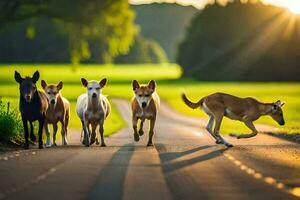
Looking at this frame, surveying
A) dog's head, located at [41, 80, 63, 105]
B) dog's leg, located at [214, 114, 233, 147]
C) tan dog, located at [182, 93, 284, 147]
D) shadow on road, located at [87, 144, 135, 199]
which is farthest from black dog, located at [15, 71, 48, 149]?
dog's leg, located at [214, 114, 233, 147]

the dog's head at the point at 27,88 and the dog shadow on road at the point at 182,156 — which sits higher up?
the dog's head at the point at 27,88

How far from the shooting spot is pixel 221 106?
2233 centimetres

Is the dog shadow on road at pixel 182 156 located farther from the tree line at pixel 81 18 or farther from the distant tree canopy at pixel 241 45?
the distant tree canopy at pixel 241 45

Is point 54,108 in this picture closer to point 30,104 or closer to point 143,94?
point 30,104

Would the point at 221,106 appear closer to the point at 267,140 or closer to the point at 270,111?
the point at 270,111

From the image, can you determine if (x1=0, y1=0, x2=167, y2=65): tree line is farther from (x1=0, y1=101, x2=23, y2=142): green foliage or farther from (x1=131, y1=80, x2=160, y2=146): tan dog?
(x1=131, y1=80, x2=160, y2=146): tan dog

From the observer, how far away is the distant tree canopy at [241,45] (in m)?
119

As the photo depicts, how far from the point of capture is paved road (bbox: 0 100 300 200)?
12609 millimetres

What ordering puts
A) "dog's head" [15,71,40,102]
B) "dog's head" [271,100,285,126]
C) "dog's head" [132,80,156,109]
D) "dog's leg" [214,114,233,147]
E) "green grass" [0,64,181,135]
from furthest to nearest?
"green grass" [0,64,181,135], "dog's head" [271,100,285,126], "dog's leg" [214,114,233,147], "dog's head" [132,80,156,109], "dog's head" [15,71,40,102]

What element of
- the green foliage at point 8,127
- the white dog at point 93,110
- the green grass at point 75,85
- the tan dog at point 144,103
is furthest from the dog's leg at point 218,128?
the green grass at point 75,85

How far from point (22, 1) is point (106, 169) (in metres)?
50.6

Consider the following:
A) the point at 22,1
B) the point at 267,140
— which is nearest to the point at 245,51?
the point at 22,1

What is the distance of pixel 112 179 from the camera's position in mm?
14266

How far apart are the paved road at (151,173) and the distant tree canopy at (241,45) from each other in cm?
9849
